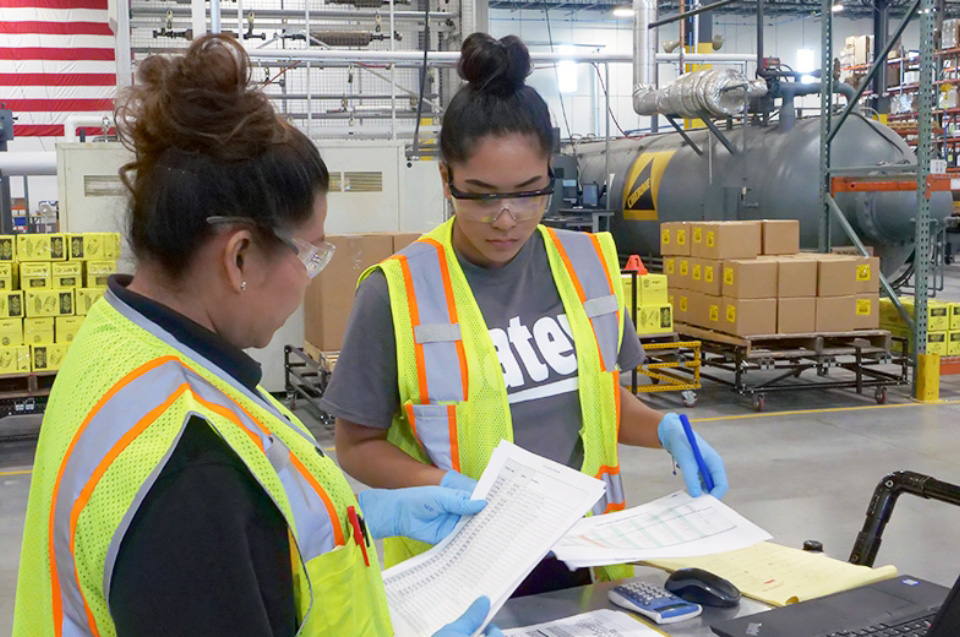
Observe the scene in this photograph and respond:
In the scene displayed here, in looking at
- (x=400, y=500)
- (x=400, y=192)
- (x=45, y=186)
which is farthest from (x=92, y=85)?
(x=400, y=500)

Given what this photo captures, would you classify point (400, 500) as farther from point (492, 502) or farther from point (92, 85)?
point (92, 85)

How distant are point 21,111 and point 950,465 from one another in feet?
42.9

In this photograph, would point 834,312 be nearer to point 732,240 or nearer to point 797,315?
point 797,315

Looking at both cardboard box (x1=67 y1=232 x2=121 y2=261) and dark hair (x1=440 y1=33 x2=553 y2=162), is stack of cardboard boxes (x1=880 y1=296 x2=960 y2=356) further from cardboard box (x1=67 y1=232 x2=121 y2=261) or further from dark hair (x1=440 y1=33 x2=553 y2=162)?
dark hair (x1=440 y1=33 x2=553 y2=162)

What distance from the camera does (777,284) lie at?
7133 millimetres

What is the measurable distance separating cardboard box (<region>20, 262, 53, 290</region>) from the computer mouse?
214 inches

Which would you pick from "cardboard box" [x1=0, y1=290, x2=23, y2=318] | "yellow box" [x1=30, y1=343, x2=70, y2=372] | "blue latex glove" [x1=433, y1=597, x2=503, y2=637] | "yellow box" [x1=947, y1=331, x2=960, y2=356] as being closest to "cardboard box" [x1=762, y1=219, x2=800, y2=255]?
"yellow box" [x1=947, y1=331, x2=960, y2=356]

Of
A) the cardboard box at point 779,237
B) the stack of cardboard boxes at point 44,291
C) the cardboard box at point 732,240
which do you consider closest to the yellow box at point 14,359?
the stack of cardboard boxes at point 44,291

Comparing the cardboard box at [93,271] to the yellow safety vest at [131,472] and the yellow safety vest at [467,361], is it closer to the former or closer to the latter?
the yellow safety vest at [467,361]

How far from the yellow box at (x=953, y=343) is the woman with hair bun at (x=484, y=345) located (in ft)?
21.3

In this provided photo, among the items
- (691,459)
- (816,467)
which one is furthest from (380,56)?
(691,459)

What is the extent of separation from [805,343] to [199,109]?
22.8 feet

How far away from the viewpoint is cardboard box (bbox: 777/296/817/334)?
7.17 m

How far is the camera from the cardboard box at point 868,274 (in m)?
7.23
